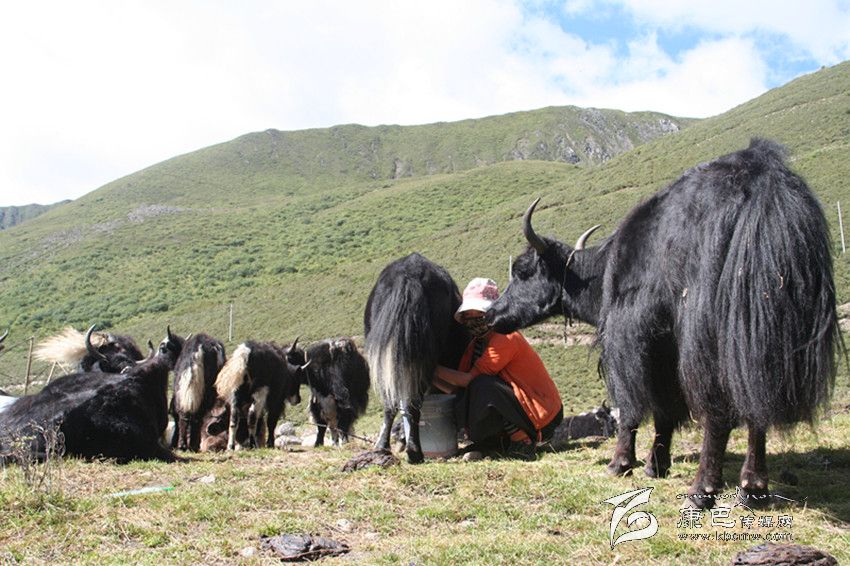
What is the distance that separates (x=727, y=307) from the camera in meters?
4.10

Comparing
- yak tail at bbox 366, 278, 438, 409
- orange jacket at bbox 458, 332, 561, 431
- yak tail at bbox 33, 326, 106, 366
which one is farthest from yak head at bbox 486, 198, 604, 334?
yak tail at bbox 33, 326, 106, 366

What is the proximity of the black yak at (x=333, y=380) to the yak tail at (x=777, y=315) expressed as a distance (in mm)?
10444

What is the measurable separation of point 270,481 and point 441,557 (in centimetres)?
221

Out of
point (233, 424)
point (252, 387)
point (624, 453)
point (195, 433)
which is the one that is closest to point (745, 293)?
point (624, 453)

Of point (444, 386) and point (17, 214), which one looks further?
point (17, 214)

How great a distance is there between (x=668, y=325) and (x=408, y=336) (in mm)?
2485

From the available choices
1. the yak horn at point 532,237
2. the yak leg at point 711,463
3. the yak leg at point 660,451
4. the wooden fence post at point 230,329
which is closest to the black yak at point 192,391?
the yak horn at point 532,237

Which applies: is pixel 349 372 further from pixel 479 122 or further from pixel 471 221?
pixel 479 122

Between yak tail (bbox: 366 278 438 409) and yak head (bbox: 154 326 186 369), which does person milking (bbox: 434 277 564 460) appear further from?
yak head (bbox: 154 326 186 369)

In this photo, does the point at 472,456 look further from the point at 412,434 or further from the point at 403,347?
the point at 403,347

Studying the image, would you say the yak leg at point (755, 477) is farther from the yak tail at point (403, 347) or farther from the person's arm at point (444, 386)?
the person's arm at point (444, 386)

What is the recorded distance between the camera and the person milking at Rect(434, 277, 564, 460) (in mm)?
6711

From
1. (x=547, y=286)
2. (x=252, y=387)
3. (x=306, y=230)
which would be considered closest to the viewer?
(x=547, y=286)

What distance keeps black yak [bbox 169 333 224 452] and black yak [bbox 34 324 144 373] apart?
0.72 metres
